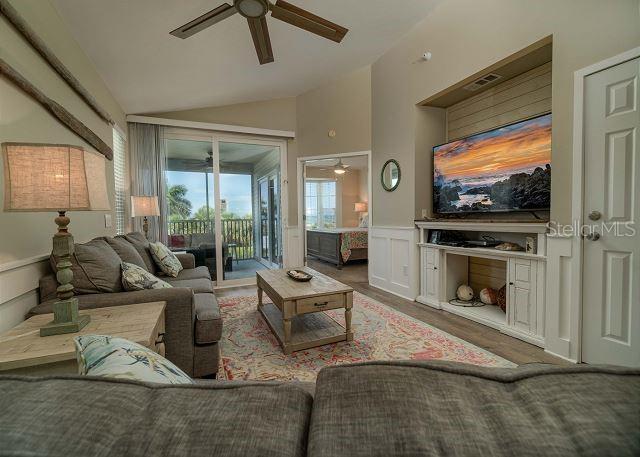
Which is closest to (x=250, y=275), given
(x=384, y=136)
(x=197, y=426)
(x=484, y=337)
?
(x=384, y=136)

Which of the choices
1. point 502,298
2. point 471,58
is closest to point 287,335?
point 502,298

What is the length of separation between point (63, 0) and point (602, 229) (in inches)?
156

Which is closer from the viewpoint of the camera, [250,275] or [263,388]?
[263,388]

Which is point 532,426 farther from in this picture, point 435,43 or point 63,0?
point 435,43

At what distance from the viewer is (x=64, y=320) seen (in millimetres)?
1204

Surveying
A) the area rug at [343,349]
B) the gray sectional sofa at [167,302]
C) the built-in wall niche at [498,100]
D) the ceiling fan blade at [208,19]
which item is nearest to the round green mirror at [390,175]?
the built-in wall niche at [498,100]

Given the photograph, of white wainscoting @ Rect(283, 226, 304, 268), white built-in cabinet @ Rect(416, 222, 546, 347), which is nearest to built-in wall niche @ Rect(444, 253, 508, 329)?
white built-in cabinet @ Rect(416, 222, 546, 347)

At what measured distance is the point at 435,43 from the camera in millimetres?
3102

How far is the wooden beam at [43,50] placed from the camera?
4.43 ft

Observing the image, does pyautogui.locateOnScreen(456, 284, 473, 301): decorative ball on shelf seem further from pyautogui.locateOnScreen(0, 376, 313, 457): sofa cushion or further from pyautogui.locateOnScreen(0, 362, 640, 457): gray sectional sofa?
pyautogui.locateOnScreen(0, 376, 313, 457): sofa cushion

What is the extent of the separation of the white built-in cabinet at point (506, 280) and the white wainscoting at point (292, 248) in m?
2.18

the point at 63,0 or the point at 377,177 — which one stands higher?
the point at 63,0

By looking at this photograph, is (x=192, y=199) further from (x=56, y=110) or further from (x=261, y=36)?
(x=261, y=36)

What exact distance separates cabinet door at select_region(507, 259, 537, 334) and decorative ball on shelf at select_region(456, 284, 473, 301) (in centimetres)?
64
